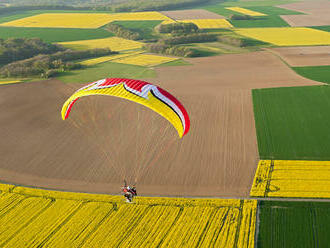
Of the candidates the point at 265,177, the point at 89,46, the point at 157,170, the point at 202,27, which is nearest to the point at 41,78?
the point at 89,46

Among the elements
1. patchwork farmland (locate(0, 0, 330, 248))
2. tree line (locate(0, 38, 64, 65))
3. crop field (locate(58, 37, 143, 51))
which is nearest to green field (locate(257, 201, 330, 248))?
patchwork farmland (locate(0, 0, 330, 248))

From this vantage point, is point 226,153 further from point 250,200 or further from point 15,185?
point 15,185

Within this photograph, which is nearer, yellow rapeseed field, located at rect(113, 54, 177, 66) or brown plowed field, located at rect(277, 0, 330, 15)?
yellow rapeseed field, located at rect(113, 54, 177, 66)

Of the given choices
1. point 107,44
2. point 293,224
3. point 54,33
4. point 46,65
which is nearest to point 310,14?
point 107,44

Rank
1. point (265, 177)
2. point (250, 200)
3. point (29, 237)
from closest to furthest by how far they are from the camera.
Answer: point (29, 237) → point (250, 200) → point (265, 177)

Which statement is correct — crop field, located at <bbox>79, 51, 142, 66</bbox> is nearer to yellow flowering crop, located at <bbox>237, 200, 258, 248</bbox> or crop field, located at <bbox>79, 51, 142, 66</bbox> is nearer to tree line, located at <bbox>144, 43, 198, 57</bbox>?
tree line, located at <bbox>144, 43, 198, 57</bbox>

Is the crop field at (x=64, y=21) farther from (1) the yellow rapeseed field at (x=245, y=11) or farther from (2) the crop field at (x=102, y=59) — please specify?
(1) the yellow rapeseed field at (x=245, y=11)

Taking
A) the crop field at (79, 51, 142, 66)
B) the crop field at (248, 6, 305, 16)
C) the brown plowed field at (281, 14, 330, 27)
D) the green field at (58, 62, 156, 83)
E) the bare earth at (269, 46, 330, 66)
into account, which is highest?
the crop field at (248, 6, 305, 16)

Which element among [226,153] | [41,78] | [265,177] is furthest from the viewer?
[41,78]
